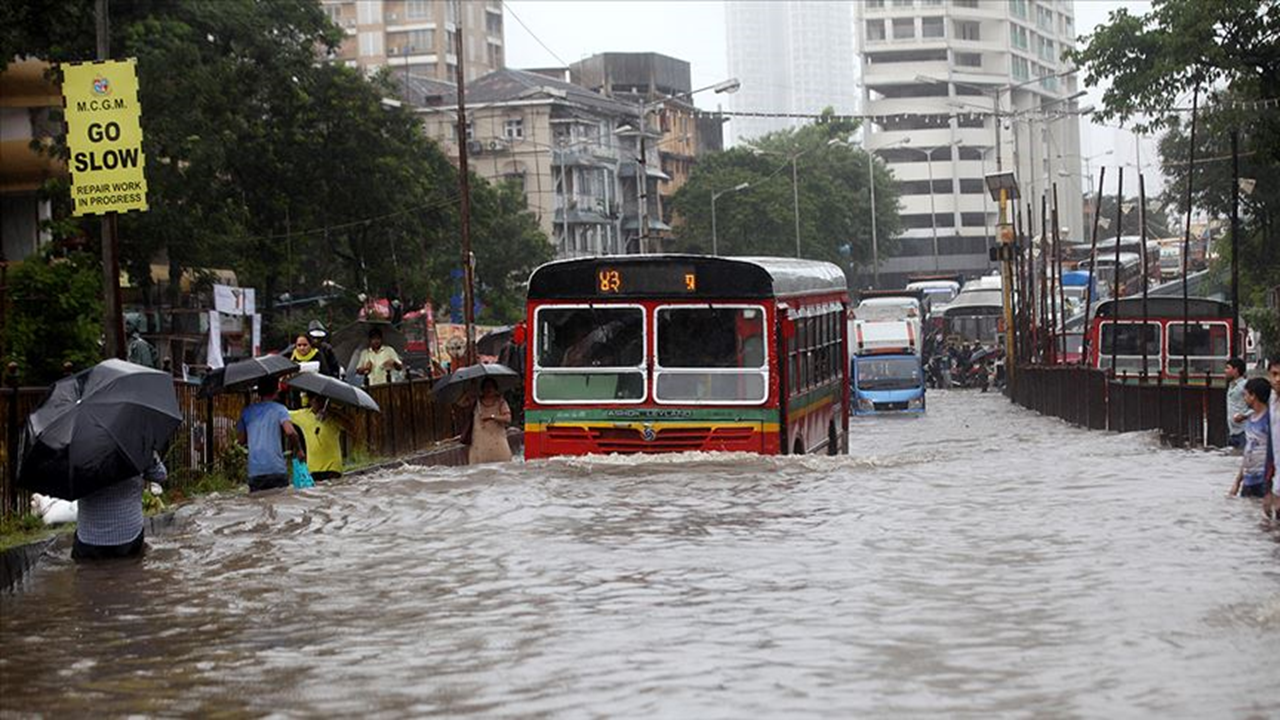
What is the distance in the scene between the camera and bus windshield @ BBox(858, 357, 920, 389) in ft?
190

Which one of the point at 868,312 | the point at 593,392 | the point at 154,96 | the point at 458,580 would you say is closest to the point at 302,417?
the point at 593,392

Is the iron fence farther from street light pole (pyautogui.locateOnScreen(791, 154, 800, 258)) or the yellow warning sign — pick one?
street light pole (pyautogui.locateOnScreen(791, 154, 800, 258))

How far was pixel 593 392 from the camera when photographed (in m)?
21.1

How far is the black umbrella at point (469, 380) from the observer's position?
840 inches

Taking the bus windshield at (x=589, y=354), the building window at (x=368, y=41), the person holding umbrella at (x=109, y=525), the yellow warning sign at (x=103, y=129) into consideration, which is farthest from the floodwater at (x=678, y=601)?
the building window at (x=368, y=41)

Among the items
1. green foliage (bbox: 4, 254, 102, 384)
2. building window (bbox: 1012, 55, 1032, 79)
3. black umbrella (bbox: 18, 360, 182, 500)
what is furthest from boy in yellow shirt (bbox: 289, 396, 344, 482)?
building window (bbox: 1012, 55, 1032, 79)

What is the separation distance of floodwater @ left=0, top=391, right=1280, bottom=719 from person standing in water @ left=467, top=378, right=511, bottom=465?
26 cm

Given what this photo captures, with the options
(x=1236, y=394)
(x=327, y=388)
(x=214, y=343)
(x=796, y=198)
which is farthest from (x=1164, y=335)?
(x=796, y=198)

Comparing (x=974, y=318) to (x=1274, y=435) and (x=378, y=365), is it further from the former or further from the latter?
(x=1274, y=435)

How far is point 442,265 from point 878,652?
212 ft

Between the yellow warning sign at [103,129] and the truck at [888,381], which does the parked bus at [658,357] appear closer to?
the yellow warning sign at [103,129]

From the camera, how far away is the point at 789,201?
115875 millimetres

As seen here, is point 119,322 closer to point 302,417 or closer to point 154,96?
point 302,417

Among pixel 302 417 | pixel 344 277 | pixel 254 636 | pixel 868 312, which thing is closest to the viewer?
pixel 254 636
